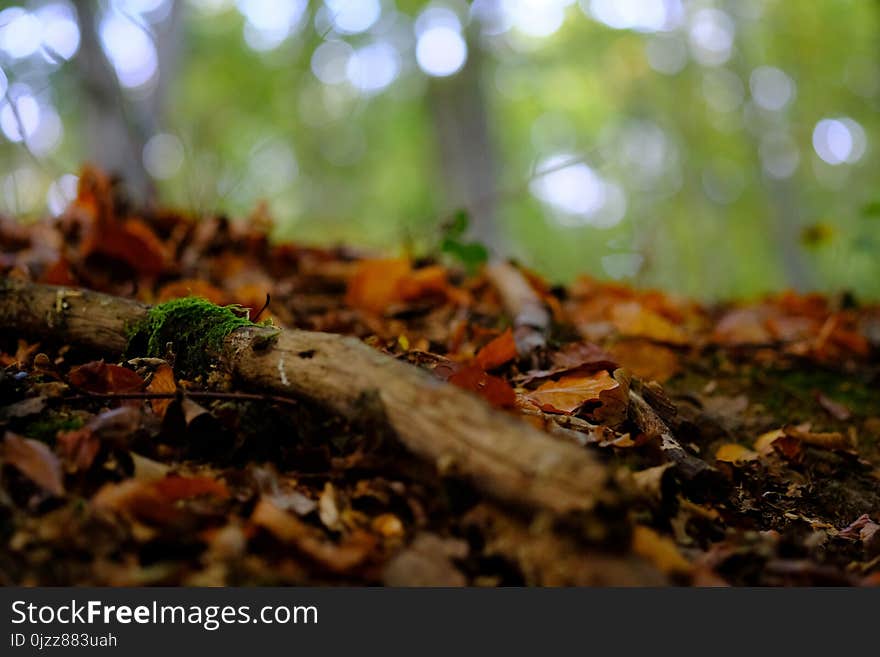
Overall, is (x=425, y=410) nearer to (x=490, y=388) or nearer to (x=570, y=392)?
(x=490, y=388)

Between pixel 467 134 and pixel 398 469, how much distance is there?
729 cm

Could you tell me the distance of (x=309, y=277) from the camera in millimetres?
3377

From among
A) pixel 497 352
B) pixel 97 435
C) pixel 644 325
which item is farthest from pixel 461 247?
pixel 97 435

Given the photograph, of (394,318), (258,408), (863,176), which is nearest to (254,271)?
(394,318)

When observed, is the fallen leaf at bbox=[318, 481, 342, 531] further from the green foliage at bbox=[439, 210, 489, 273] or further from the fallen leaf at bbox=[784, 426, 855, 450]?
the green foliage at bbox=[439, 210, 489, 273]

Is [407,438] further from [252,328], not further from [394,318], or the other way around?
[394,318]

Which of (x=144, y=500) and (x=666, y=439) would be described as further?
(x=666, y=439)

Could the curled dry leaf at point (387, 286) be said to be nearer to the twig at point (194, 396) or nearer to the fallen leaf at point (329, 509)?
the twig at point (194, 396)

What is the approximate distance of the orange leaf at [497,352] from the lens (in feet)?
Result: 7.02

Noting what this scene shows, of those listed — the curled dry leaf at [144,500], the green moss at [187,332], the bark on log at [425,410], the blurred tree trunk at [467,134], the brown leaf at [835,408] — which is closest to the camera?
the bark on log at [425,410]

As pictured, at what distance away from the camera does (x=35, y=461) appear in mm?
1317

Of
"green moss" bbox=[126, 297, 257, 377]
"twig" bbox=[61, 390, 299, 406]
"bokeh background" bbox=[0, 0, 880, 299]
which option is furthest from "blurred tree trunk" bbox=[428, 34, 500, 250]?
"twig" bbox=[61, 390, 299, 406]

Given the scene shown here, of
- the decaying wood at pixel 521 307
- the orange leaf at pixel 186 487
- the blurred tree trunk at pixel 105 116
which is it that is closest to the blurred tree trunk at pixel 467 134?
the blurred tree trunk at pixel 105 116

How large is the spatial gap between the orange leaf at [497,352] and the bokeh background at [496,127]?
4.62 ft
